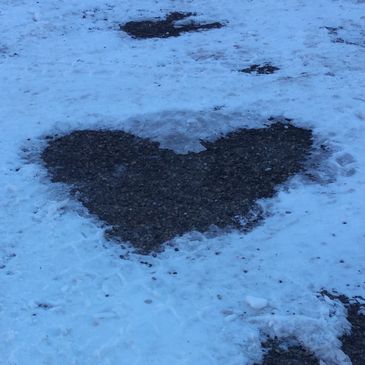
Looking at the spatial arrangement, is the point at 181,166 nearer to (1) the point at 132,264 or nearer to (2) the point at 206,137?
(2) the point at 206,137

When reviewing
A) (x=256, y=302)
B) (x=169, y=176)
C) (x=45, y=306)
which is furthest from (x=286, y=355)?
(x=169, y=176)

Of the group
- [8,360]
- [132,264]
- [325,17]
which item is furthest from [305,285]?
[325,17]

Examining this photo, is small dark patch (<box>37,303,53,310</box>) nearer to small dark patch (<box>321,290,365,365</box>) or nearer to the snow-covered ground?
the snow-covered ground

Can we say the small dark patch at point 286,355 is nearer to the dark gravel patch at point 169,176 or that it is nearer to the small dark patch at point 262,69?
the dark gravel patch at point 169,176

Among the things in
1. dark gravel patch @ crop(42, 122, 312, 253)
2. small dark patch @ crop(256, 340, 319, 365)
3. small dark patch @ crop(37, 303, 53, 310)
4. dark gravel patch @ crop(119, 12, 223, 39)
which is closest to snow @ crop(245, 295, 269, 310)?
small dark patch @ crop(256, 340, 319, 365)

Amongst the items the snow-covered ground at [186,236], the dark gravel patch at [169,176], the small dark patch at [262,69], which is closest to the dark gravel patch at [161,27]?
the snow-covered ground at [186,236]
